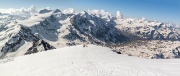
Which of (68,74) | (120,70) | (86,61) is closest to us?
(68,74)

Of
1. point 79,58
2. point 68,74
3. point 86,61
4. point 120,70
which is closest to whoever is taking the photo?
point 68,74

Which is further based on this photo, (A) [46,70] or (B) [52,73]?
(A) [46,70]

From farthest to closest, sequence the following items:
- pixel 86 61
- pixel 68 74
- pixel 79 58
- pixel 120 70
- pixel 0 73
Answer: pixel 79 58 < pixel 86 61 < pixel 0 73 < pixel 120 70 < pixel 68 74

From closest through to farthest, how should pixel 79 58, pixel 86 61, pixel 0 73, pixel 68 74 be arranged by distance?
pixel 68 74 → pixel 0 73 → pixel 86 61 → pixel 79 58

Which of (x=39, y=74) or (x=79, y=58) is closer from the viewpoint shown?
(x=39, y=74)

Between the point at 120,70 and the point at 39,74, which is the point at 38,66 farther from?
the point at 120,70

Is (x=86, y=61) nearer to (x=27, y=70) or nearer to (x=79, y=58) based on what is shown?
(x=79, y=58)

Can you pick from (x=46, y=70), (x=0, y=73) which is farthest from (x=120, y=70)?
(x=0, y=73)

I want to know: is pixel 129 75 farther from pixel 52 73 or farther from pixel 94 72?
pixel 52 73

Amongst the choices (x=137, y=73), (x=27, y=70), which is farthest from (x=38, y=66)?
(x=137, y=73)
